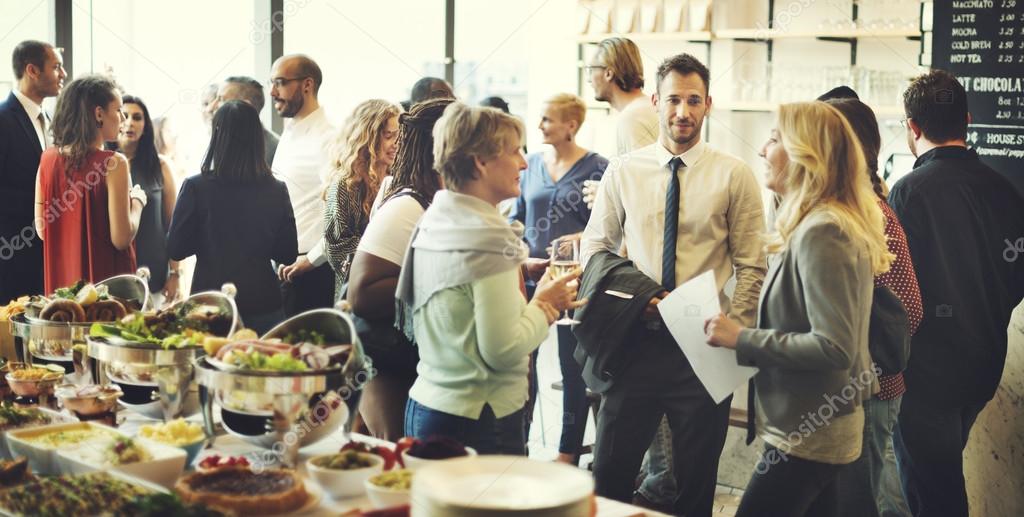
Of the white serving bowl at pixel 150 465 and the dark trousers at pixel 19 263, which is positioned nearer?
the white serving bowl at pixel 150 465

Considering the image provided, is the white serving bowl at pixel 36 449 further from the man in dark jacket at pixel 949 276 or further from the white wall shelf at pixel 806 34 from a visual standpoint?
the white wall shelf at pixel 806 34

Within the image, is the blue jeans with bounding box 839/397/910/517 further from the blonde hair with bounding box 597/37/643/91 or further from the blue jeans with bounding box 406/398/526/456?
the blonde hair with bounding box 597/37/643/91

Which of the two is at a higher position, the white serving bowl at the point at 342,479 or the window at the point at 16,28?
the window at the point at 16,28

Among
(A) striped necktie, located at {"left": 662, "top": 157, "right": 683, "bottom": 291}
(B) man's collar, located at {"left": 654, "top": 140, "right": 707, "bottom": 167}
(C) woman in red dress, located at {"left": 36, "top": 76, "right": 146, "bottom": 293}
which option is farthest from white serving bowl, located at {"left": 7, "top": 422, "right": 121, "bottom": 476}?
(C) woman in red dress, located at {"left": 36, "top": 76, "right": 146, "bottom": 293}

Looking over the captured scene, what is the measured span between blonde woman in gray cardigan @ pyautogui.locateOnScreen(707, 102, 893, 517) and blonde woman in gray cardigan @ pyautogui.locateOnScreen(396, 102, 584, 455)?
1.63 feet

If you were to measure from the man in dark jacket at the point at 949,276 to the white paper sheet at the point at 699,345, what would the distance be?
901mm

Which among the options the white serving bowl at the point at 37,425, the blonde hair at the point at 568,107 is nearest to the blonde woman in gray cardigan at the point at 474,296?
the white serving bowl at the point at 37,425

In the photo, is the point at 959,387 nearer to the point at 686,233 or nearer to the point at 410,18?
the point at 686,233

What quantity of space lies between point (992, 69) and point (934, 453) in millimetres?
1486

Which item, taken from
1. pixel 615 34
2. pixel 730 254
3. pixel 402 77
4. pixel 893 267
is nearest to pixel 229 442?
pixel 730 254

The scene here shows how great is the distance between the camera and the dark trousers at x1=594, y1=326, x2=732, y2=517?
10.2 feet

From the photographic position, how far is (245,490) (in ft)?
6.13

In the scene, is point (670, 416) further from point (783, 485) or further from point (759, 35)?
point (759, 35)

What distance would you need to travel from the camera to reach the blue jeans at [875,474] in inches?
109
